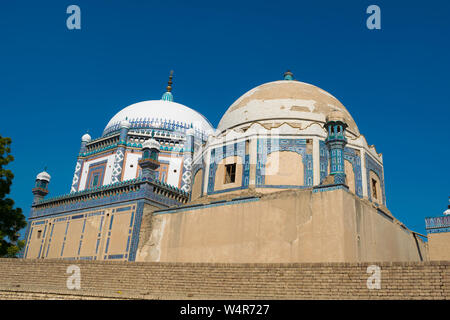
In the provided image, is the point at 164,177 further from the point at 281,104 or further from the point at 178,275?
the point at 178,275

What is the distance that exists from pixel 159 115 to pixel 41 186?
8.36 m

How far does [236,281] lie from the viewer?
33.7 ft

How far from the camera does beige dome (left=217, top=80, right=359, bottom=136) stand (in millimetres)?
20062

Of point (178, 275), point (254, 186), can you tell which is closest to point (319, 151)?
point (254, 186)

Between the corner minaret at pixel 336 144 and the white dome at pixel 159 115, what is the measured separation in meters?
14.1

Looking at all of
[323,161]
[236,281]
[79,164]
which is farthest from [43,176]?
[236,281]

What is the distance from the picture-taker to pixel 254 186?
58.0 feet

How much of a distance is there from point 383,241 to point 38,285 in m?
12.1

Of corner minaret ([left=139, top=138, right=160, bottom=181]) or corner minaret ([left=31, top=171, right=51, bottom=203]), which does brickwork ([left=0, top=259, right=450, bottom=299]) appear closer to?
corner minaret ([left=139, top=138, right=160, bottom=181])

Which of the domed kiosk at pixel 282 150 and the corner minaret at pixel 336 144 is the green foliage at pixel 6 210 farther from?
the corner minaret at pixel 336 144

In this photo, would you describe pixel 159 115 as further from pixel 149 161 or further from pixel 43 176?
pixel 149 161

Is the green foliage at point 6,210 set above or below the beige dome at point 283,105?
below

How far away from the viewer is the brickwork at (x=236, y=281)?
335 inches

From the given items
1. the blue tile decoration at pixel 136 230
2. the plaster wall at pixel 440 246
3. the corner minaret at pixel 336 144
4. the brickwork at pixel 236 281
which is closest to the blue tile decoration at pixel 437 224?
the plaster wall at pixel 440 246
